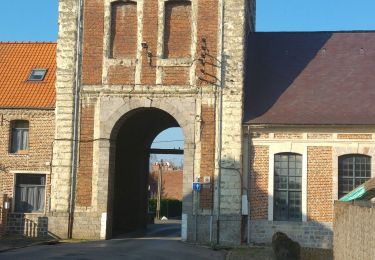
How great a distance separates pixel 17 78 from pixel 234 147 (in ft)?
32.1

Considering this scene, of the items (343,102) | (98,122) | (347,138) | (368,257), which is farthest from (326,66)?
(368,257)

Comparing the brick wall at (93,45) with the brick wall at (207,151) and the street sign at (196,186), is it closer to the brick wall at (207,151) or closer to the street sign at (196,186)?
the brick wall at (207,151)

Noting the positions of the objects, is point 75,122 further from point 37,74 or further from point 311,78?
point 311,78

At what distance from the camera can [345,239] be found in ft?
40.1

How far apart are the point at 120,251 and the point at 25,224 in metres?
6.78

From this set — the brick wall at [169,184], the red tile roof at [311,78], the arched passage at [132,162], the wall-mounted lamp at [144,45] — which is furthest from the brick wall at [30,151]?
the brick wall at [169,184]

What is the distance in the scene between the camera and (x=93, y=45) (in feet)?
76.2

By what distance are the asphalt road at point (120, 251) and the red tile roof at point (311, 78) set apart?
17.2 ft

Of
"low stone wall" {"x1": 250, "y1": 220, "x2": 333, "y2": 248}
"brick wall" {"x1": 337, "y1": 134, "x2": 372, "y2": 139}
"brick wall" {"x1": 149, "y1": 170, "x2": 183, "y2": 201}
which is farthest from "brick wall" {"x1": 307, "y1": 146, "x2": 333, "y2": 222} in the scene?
"brick wall" {"x1": 149, "y1": 170, "x2": 183, "y2": 201}

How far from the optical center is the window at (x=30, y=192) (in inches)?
945

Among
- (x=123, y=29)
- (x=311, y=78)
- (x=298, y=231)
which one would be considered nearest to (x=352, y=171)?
(x=298, y=231)

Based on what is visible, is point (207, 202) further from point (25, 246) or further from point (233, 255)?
point (25, 246)

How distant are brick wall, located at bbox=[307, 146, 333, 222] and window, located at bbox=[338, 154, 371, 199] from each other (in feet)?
1.48

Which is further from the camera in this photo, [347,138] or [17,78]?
[17,78]
